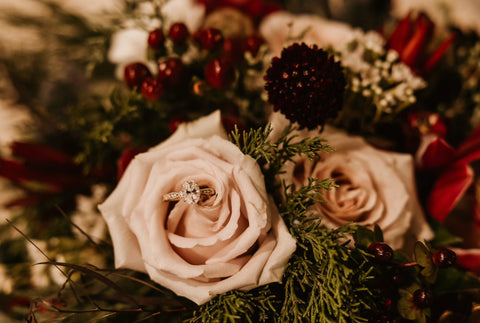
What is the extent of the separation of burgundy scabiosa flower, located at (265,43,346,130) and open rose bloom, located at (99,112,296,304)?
0.11m

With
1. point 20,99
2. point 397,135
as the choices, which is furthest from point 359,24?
point 20,99

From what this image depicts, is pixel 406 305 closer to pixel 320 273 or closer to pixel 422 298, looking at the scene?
pixel 422 298

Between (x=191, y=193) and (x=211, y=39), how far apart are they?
310 mm

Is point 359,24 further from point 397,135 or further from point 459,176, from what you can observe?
point 459,176

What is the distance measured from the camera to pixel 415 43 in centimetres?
72

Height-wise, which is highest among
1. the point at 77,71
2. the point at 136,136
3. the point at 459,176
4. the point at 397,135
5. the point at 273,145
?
the point at 77,71

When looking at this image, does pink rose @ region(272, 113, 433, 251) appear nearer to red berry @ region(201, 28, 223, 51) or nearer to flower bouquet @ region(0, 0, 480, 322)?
flower bouquet @ region(0, 0, 480, 322)

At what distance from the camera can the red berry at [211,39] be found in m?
0.63

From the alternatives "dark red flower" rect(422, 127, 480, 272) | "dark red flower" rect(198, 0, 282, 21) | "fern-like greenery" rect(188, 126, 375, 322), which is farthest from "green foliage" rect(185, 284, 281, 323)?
"dark red flower" rect(198, 0, 282, 21)

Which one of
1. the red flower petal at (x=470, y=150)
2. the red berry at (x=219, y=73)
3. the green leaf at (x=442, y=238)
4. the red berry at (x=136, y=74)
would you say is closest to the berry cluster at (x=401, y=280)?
the green leaf at (x=442, y=238)

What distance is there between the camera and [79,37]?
1.01m

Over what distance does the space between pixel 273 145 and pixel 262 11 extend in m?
0.59

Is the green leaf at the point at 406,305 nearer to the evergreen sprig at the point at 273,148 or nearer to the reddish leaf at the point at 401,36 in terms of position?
the evergreen sprig at the point at 273,148

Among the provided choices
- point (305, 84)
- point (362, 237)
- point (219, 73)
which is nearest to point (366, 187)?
point (362, 237)
